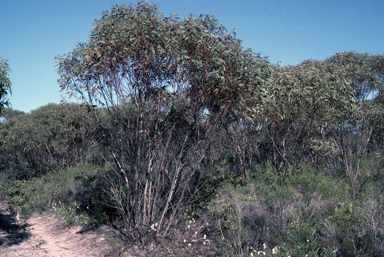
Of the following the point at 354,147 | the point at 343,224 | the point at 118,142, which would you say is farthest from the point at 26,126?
the point at 354,147

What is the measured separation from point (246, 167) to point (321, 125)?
12.2ft

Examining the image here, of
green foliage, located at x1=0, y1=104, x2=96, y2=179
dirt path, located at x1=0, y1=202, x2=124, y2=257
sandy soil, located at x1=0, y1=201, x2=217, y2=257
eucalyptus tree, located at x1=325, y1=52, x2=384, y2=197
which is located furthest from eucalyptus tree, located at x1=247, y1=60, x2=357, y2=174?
green foliage, located at x1=0, y1=104, x2=96, y2=179

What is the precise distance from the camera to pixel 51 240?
8.20 meters

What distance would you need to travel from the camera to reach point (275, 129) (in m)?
12.9

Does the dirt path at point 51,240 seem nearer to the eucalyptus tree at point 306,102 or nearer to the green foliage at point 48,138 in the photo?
the eucalyptus tree at point 306,102

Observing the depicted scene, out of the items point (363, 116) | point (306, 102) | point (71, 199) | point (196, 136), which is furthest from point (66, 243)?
point (363, 116)

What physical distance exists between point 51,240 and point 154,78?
223 inches

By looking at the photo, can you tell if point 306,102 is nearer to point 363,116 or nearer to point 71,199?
point 363,116

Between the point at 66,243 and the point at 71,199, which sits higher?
the point at 71,199

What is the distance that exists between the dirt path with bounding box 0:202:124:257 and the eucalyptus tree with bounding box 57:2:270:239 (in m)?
1.00

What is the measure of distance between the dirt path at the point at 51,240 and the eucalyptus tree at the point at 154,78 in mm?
1003

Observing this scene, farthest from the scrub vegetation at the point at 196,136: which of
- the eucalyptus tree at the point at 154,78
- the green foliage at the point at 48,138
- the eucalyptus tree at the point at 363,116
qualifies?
the green foliage at the point at 48,138

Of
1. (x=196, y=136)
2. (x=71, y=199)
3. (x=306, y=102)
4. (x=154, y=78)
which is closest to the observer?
(x=154, y=78)

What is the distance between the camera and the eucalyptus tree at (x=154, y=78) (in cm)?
616
